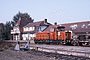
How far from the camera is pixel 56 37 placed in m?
30.9

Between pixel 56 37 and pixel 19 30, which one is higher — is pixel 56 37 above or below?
below

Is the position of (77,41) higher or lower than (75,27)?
lower

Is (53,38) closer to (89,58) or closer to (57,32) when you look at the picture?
(57,32)

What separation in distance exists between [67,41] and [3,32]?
39.2 m

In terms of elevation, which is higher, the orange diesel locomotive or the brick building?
the brick building

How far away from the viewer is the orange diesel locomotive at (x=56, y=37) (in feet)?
95.5

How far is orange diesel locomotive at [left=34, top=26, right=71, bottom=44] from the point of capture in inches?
1146

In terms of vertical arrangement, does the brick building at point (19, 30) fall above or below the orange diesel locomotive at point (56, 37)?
above

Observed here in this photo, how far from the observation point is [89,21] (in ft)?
141

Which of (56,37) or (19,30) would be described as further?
(19,30)

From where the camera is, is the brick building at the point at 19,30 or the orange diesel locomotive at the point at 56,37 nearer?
the orange diesel locomotive at the point at 56,37

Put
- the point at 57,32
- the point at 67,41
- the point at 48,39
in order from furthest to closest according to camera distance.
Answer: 1. the point at 48,39
2. the point at 57,32
3. the point at 67,41

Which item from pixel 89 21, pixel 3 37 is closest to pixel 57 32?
pixel 89 21

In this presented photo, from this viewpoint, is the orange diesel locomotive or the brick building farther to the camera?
the brick building
